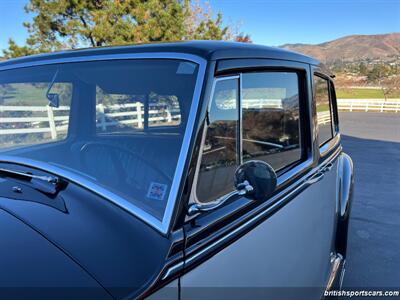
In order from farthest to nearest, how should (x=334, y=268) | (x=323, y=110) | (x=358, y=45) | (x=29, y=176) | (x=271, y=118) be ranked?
(x=358, y=45) → (x=323, y=110) → (x=334, y=268) → (x=271, y=118) → (x=29, y=176)

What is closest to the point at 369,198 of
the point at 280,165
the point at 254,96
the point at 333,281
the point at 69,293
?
the point at 333,281

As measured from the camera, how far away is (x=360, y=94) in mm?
38719

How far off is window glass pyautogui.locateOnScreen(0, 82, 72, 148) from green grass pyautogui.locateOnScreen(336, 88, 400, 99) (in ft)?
117

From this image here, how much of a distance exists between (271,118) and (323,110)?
1.09m

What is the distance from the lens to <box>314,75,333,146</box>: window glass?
100.0 inches

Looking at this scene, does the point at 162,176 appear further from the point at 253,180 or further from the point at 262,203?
the point at 262,203

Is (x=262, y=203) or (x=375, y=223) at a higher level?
(x=262, y=203)

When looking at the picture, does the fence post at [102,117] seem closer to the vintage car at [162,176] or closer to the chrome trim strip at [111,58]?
the vintage car at [162,176]

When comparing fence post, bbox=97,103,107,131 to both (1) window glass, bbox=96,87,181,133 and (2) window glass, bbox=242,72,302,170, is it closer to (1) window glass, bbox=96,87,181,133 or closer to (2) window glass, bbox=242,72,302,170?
(1) window glass, bbox=96,87,181,133

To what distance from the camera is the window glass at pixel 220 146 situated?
1353 mm

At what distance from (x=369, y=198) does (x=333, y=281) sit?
3.62 meters

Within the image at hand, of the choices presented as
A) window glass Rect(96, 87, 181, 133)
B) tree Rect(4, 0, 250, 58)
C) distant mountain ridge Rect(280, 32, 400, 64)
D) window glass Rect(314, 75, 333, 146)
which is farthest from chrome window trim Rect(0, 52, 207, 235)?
distant mountain ridge Rect(280, 32, 400, 64)

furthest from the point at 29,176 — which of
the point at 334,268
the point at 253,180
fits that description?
the point at 334,268

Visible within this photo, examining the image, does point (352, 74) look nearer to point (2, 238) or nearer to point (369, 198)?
point (369, 198)
